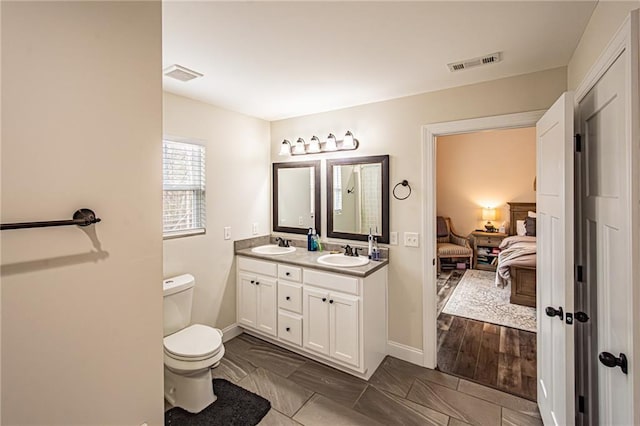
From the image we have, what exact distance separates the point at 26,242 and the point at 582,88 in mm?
2508

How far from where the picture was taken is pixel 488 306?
4258 mm

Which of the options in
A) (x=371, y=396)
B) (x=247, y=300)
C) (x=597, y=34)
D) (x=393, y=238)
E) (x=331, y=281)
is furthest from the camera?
(x=247, y=300)

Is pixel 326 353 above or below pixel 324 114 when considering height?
below

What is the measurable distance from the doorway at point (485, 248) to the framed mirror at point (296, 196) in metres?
1.91

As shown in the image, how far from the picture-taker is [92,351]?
105cm

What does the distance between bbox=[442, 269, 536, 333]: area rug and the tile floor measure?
158 cm

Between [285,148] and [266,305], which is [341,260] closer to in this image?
[266,305]

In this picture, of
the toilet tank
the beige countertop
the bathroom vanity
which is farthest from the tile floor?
the beige countertop

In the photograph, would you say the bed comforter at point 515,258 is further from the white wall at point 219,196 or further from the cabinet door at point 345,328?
the white wall at point 219,196

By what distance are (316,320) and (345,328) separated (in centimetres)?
30

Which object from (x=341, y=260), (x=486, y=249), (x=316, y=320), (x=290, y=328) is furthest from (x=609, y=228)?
(x=486, y=249)

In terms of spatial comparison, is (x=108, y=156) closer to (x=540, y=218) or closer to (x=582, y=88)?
(x=582, y=88)

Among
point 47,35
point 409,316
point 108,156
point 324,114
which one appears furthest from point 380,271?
point 47,35

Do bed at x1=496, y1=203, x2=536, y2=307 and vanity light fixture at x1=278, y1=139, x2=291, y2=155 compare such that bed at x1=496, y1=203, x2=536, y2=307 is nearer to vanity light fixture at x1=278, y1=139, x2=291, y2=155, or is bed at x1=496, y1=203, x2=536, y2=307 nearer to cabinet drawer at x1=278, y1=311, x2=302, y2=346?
cabinet drawer at x1=278, y1=311, x2=302, y2=346
